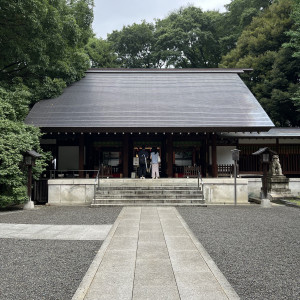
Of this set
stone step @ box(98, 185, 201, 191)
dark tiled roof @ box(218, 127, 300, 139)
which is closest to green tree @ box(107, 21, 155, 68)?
dark tiled roof @ box(218, 127, 300, 139)

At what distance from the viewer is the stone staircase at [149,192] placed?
11.3m

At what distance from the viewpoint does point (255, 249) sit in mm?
5188

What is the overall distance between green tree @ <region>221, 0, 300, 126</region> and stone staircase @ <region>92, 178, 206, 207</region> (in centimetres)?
1349

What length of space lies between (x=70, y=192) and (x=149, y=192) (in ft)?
11.9

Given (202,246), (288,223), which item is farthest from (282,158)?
(202,246)

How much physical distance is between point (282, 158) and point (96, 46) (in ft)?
79.1

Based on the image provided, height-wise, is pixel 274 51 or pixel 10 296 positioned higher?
pixel 274 51

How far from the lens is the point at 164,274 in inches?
149

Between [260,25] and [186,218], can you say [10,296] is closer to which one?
[186,218]

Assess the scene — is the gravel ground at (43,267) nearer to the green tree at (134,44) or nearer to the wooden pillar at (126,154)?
the wooden pillar at (126,154)

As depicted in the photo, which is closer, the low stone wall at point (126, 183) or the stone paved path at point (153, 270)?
the stone paved path at point (153, 270)

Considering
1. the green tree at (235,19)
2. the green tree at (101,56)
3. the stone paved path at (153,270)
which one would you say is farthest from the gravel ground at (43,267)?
the green tree at (235,19)

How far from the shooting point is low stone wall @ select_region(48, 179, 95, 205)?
12.2 metres

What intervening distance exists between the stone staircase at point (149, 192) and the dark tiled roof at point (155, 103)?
2.72 m
